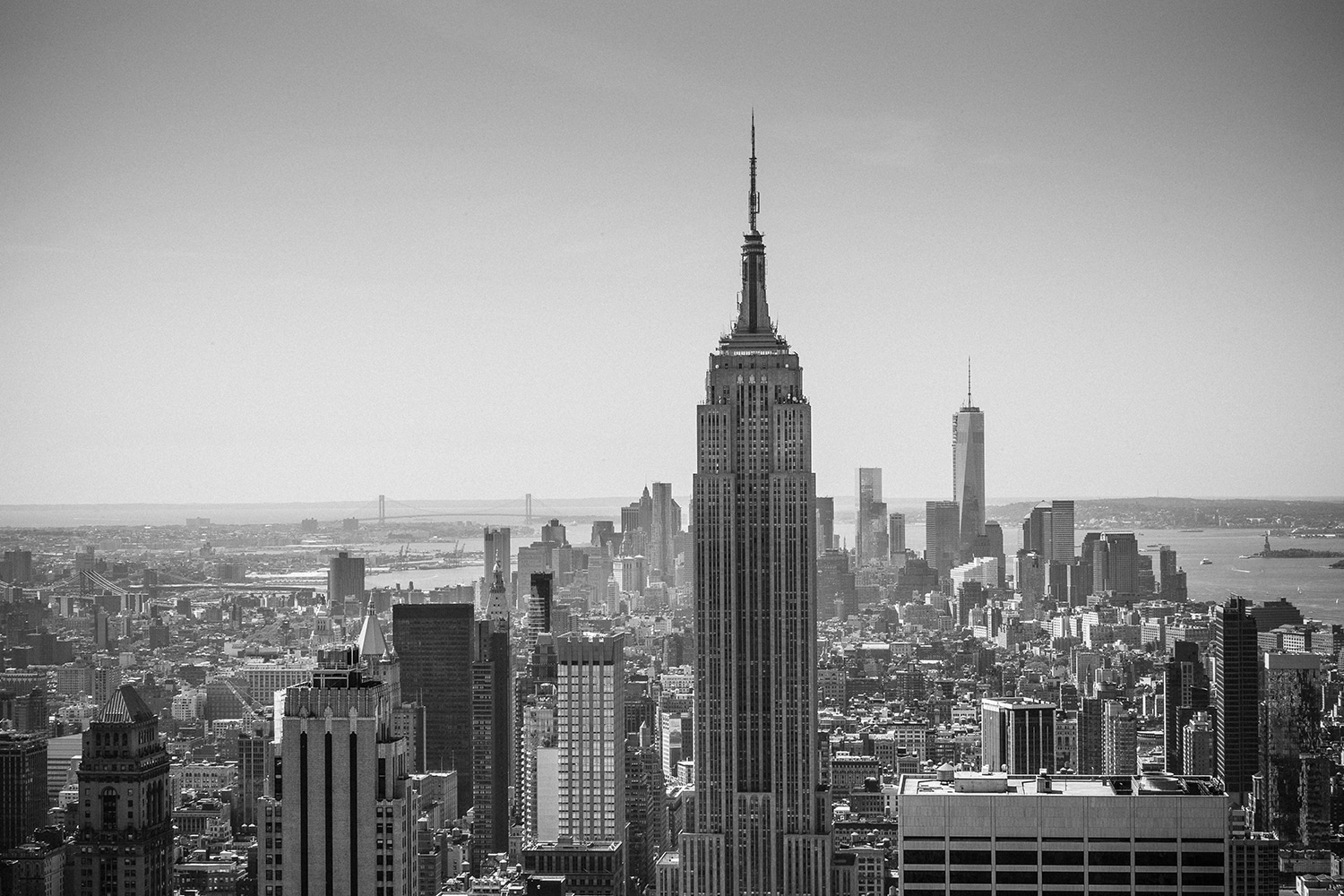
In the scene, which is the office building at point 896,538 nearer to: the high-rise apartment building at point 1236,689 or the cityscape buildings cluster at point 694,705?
the cityscape buildings cluster at point 694,705

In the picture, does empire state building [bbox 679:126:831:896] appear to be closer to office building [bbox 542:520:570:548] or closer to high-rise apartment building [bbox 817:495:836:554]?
high-rise apartment building [bbox 817:495:836:554]

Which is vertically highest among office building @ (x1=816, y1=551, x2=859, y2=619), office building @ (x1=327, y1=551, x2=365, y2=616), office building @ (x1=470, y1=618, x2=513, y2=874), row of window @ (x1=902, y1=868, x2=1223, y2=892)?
office building @ (x1=327, y1=551, x2=365, y2=616)

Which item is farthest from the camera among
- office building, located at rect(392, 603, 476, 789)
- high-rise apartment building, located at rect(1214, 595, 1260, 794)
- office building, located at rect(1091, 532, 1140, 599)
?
office building, located at rect(1091, 532, 1140, 599)

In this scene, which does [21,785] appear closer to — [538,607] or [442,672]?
[442,672]

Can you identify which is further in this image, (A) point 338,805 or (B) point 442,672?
(B) point 442,672

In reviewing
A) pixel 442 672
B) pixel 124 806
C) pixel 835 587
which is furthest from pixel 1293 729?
pixel 124 806

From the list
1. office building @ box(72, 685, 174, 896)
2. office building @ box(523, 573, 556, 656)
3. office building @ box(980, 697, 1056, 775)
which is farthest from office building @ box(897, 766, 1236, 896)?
office building @ box(523, 573, 556, 656)
